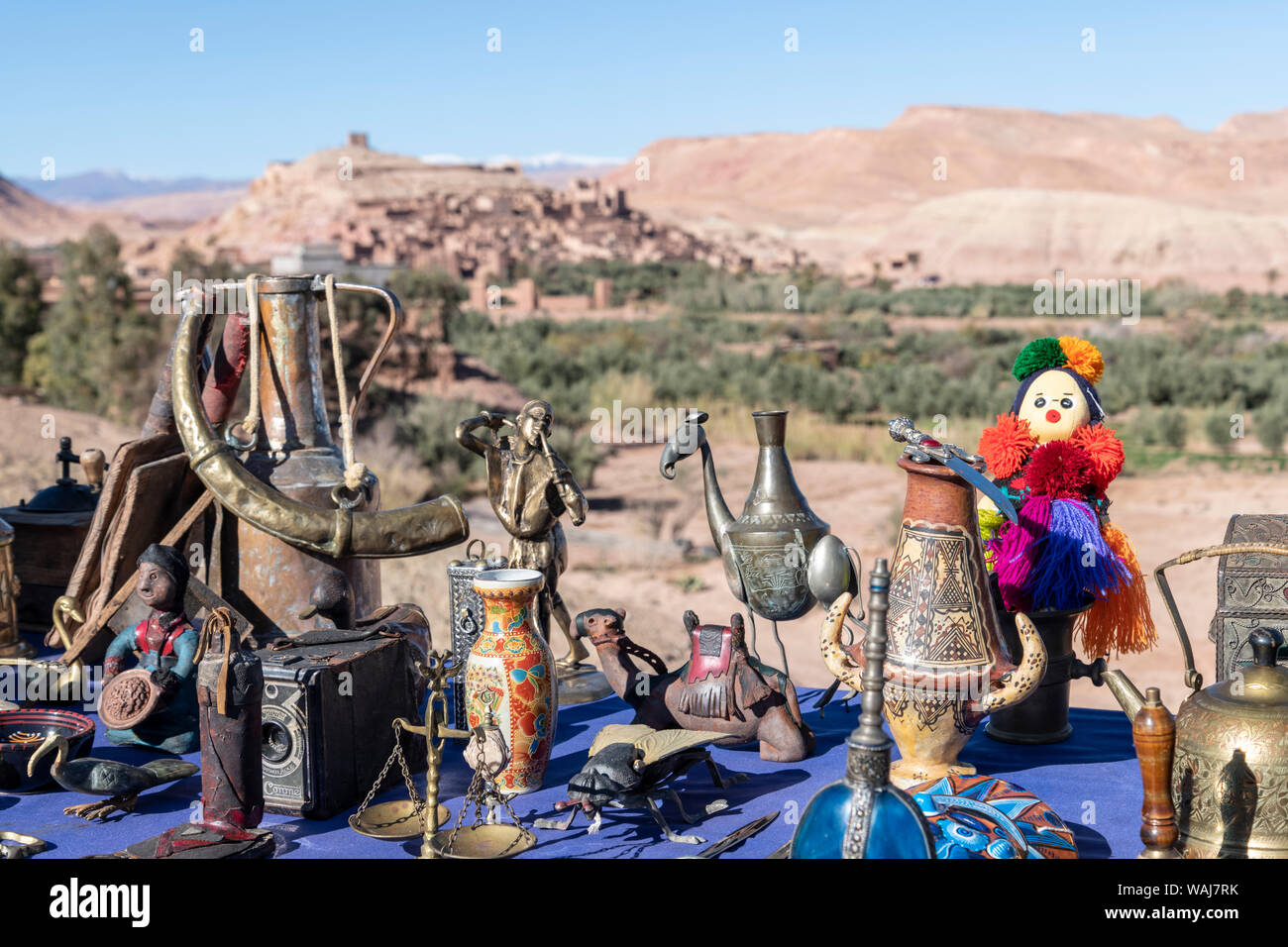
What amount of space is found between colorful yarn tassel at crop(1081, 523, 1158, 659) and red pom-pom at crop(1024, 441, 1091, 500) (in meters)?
0.24

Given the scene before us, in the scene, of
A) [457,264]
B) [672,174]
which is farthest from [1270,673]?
[672,174]

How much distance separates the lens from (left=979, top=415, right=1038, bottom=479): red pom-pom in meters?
3.96

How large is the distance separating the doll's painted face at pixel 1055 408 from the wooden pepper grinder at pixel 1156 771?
132 centimetres

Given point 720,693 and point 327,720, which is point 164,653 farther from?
point 720,693

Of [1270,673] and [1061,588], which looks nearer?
[1270,673]

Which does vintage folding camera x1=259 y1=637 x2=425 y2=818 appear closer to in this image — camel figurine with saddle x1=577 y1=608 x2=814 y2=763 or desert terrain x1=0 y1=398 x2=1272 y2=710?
camel figurine with saddle x1=577 y1=608 x2=814 y2=763

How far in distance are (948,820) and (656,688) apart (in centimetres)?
124

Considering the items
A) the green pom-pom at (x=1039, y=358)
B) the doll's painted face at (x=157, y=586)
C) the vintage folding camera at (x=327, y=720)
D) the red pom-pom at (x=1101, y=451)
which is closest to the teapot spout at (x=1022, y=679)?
the red pom-pom at (x=1101, y=451)

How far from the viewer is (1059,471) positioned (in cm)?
389

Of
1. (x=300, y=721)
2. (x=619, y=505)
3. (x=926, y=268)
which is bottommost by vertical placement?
(x=619, y=505)

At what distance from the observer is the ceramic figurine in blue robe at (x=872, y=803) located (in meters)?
2.23

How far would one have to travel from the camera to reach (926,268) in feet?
156

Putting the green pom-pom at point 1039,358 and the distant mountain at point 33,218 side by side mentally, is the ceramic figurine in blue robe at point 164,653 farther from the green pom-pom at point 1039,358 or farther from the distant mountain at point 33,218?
the distant mountain at point 33,218
